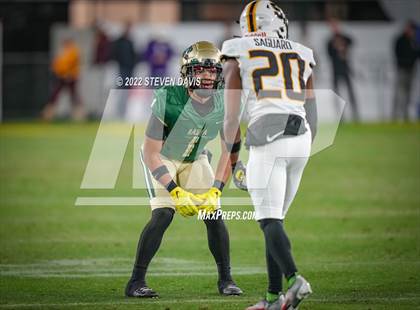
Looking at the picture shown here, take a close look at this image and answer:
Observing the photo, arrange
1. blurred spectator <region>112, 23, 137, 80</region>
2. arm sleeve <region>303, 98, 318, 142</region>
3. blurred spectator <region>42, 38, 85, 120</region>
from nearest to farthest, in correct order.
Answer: arm sleeve <region>303, 98, 318, 142</region>
blurred spectator <region>112, 23, 137, 80</region>
blurred spectator <region>42, 38, 85, 120</region>

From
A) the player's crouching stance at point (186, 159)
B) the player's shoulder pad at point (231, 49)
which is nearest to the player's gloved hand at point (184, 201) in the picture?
the player's crouching stance at point (186, 159)

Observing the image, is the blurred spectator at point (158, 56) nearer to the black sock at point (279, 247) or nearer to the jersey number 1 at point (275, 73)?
the jersey number 1 at point (275, 73)

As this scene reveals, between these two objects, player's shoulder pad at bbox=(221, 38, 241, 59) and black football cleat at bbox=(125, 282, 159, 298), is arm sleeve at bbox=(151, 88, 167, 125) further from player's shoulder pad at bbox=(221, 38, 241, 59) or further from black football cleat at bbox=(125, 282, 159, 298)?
black football cleat at bbox=(125, 282, 159, 298)

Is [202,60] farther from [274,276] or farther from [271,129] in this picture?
[274,276]

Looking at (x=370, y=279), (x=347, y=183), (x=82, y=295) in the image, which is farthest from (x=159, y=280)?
(x=347, y=183)

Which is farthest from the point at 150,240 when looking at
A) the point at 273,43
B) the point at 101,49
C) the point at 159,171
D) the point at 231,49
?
the point at 101,49

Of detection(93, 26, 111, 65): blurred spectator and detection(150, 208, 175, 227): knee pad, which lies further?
detection(93, 26, 111, 65): blurred spectator

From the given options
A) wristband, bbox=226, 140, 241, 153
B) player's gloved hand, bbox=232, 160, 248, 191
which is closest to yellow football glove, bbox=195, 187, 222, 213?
player's gloved hand, bbox=232, 160, 248, 191

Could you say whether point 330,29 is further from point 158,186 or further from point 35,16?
point 158,186

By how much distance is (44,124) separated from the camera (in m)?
21.9

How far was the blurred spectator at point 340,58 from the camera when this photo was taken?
2094 cm

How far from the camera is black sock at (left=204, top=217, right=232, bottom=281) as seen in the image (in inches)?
271

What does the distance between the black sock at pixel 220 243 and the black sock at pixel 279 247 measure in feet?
3.04

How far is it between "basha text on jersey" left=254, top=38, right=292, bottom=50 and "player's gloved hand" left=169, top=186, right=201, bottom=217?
1.13m
